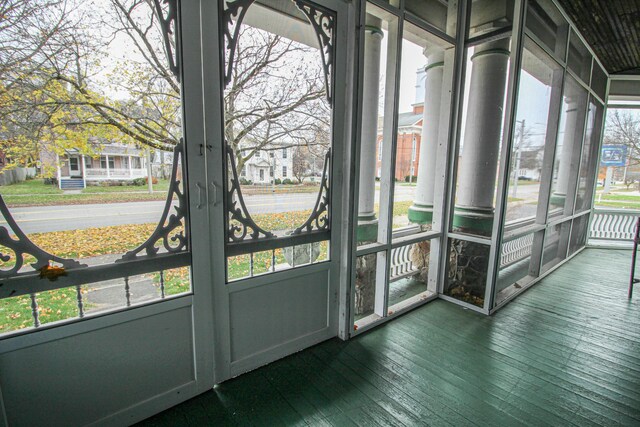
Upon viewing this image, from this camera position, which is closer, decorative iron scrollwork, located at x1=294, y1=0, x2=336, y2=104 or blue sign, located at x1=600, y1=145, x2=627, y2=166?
decorative iron scrollwork, located at x1=294, y1=0, x2=336, y2=104

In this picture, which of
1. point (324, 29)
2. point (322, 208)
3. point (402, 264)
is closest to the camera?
point (324, 29)

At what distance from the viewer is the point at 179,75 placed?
147cm

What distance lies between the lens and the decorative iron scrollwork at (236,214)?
1700 mm

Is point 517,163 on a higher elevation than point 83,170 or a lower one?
higher

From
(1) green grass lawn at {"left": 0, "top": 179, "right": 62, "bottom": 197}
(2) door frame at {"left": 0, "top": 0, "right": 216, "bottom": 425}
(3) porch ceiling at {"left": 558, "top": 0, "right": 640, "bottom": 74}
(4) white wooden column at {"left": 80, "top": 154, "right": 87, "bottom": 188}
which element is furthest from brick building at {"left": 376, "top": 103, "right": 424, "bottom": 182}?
(1) green grass lawn at {"left": 0, "top": 179, "right": 62, "bottom": 197}

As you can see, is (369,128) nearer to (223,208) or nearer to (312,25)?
(312,25)

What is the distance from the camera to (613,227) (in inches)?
237

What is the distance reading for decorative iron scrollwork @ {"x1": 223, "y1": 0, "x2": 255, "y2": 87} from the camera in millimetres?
1570

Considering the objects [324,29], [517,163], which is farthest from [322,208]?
[517,163]

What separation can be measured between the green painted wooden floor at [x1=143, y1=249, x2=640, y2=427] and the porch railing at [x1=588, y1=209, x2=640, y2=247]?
14.1 feet

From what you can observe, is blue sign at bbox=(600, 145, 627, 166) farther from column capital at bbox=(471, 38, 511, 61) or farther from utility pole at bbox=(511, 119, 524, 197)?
column capital at bbox=(471, 38, 511, 61)

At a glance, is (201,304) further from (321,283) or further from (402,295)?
(402,295)

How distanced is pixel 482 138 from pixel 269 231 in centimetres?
257

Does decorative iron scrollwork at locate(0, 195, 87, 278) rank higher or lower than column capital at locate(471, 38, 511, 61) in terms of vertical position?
lower
